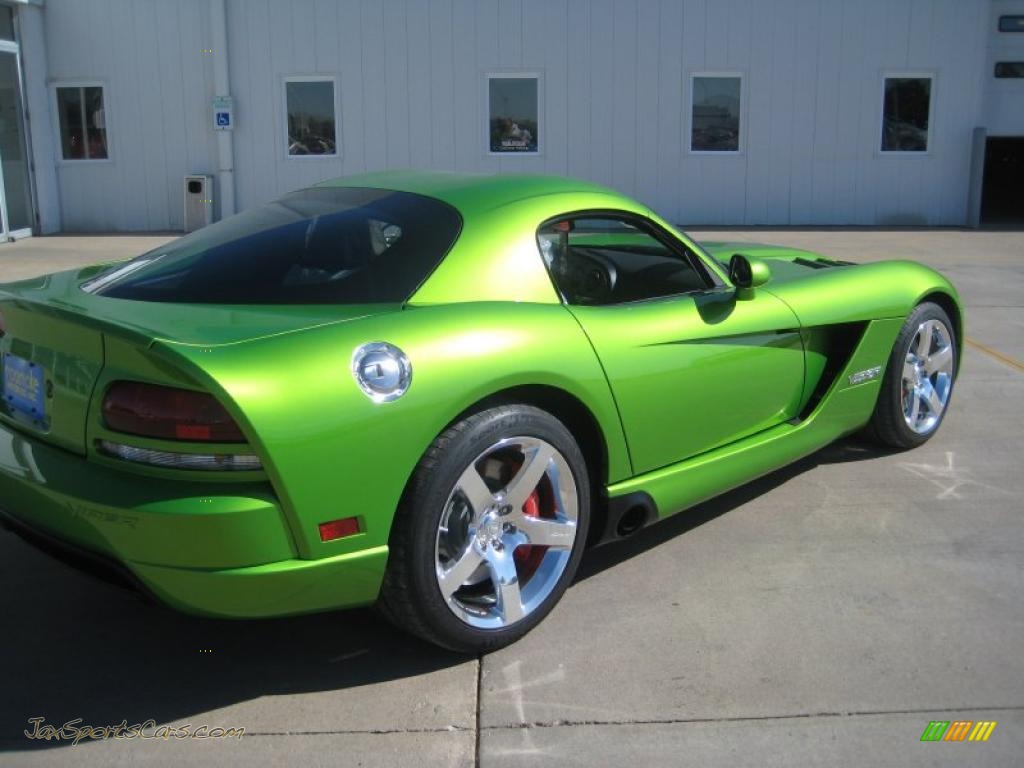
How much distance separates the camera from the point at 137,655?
11.0 ft

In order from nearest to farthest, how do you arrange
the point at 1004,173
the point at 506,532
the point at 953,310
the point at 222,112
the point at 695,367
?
the point at 506,532, the point at 695,367, the point at 953,310, the point at 222,112, the point at 1004,173

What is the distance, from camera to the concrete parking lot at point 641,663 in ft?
9.32

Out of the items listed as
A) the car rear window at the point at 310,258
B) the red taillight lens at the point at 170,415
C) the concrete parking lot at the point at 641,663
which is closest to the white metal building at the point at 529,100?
the concrete parking lot at the point at 641,663

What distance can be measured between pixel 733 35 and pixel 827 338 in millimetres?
12376

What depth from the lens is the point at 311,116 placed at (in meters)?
16.2

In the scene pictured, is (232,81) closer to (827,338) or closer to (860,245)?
(860,245)

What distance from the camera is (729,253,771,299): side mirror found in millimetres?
4102

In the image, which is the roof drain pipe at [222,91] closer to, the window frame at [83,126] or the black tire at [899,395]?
the window frame at [83,126]

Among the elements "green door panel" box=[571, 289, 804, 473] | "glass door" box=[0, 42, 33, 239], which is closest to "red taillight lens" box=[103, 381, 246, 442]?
"green door panel" box=[571, 289, 804, 473]

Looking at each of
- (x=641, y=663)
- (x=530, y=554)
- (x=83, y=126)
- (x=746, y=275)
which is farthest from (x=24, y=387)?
(x=83, y=126)

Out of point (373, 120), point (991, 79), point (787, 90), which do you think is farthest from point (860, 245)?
point (373, 120)

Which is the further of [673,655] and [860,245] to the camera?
[860,245]

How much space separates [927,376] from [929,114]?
40.8ft
